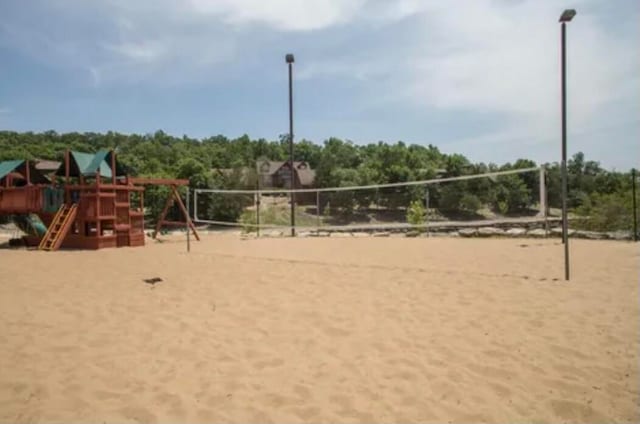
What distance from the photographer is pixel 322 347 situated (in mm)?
3342

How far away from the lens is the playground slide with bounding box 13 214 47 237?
1153 centimetres

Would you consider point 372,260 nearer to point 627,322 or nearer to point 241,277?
point 241,277

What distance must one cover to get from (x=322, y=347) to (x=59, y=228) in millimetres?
9943

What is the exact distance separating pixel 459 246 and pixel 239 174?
24.6m

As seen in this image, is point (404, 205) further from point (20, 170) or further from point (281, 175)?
point (281, 175)

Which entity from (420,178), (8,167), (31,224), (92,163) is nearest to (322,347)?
(92,163)

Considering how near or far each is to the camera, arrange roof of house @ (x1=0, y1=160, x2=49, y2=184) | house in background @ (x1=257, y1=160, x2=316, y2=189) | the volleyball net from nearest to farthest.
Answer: roof of house @ (x1=0, y1=160, x2=49, y2=184)
the volleyball net
house in background @ (x1=257, y1=160, x2=316, y2=189)

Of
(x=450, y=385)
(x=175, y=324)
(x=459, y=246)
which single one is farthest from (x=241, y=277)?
(x=459, y=246)

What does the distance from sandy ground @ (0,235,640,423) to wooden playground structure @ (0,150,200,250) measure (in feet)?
14.2

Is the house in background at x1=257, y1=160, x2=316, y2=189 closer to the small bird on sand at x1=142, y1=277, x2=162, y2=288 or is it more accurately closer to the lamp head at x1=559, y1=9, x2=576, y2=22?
the small bird on sand at x1=142, y1=277, x2=162, y2=288

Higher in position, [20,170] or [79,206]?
[20,170]

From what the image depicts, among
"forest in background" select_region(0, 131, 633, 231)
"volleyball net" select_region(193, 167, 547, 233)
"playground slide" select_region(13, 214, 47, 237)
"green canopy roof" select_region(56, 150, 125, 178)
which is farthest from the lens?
"volleyball net" select_region(193, 167, 547, 233)

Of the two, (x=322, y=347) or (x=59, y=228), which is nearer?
(x=322, y=347)

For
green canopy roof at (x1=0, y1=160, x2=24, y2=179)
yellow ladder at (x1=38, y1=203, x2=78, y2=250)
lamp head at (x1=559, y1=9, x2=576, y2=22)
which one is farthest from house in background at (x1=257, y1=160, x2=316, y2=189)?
lamp head at (x1=559, y1=9, x2=576, y2=22)
